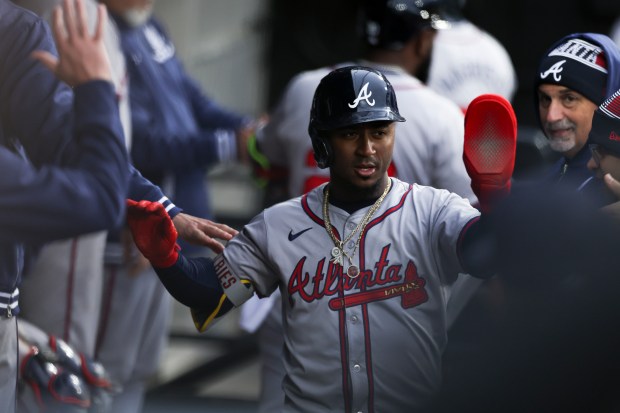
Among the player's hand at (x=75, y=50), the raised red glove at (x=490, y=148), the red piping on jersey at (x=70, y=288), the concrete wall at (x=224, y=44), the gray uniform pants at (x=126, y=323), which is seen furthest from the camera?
the concrete wall at (x=224, y=44)

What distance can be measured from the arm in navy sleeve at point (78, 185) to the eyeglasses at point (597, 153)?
1230 millimetres

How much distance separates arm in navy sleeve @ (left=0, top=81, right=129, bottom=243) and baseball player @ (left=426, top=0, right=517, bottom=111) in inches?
94.5

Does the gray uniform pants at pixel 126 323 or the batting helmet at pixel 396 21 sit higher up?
the batting helmet at pixel 396 21

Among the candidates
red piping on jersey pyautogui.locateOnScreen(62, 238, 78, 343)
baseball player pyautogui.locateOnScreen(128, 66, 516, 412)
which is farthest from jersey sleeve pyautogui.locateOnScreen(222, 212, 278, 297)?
red piping on jersey pyautogui.locateOnScreen(62, 238, 78, 343)

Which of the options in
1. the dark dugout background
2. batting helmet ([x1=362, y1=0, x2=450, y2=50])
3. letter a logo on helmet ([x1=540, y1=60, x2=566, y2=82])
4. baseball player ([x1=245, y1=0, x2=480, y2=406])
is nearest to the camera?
letter a logo on helmet ([x1=540, y1=60, x2=566, y2=82])

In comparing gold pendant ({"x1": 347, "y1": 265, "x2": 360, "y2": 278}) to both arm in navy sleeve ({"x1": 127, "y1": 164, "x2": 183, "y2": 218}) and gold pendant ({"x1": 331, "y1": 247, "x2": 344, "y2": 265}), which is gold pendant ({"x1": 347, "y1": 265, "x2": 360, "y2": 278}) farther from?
arm in navy sleeve ({"x1": 127, "y1": 164, "x2": 183, "y2": 218})

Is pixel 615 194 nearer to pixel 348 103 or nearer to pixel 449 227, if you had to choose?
pixel 449 227

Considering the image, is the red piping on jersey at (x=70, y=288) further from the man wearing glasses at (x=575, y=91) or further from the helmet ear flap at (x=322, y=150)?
the man wearing glasses at (x=575, y=91)

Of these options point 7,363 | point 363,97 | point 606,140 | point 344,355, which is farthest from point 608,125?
point 7,363

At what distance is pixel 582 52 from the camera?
3.82 metres

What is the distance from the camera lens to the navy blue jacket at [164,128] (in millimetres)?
5648

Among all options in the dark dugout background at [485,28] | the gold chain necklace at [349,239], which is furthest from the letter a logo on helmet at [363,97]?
the dark dugout background at [485,28]

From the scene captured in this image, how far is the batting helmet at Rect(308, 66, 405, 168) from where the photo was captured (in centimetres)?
354

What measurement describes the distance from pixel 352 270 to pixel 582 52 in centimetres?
93
